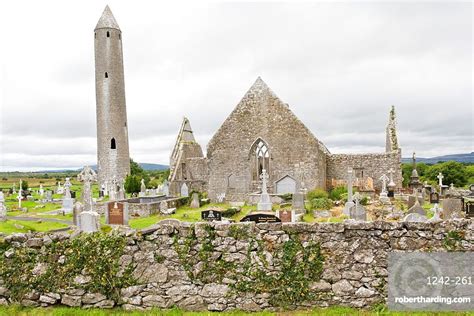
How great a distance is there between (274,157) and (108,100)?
2736 cm

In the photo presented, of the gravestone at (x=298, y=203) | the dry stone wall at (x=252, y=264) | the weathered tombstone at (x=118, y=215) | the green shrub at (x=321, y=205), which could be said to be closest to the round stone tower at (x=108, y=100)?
the weathered tombstone at (x=118, y=215)

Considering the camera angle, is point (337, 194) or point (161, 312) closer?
point (161, 312)

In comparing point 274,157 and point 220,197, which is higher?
point 274,157

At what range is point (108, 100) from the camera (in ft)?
157

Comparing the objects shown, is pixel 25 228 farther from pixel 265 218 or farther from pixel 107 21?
pixel 107 21

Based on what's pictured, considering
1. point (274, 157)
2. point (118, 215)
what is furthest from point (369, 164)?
point (118, 215)

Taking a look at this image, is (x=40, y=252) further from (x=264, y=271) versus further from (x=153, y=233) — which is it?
(x=264, y=271)

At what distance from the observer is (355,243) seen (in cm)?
659

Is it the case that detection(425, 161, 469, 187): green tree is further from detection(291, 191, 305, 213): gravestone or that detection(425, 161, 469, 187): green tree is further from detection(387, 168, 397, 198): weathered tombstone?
detection(291, 191, 305, 213): gravestone

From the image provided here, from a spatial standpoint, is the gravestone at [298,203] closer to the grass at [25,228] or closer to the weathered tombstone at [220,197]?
the weathered tombstone at [220,197]

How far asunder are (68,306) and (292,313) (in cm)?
385

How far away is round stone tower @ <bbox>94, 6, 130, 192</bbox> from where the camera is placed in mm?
47688

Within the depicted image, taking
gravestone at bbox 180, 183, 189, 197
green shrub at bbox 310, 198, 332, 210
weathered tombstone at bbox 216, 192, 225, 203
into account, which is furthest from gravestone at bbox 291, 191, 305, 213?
gravestone at bbox 180, 183, 189, 197

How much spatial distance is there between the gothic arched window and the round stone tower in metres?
23.6
